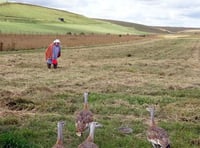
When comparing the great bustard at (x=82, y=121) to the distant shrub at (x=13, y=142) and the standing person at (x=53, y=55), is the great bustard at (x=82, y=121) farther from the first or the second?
the standing person at (x=53, y=55)

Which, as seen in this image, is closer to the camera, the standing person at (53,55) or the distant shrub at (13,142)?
the distant shrub at (13,142)

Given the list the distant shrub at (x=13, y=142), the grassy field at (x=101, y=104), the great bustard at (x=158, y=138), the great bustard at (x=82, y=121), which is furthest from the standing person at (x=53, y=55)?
the great bustard at (x=158, y=138)

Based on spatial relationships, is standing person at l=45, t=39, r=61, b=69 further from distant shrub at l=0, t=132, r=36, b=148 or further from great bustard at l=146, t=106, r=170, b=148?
great bustard at l=146, t=106, r=170, b=148

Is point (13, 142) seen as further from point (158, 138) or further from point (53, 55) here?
point (53, 55)

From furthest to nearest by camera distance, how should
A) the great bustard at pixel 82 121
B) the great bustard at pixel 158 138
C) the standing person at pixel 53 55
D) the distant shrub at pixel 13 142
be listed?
1. the standing person at pixel 53 55
2. the great bustard at pixel 82 121
3. the distant shrub at pixel 13 142
4. the great bustard at pixel 158 138

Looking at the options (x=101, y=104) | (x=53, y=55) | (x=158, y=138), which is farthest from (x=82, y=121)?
(x=53, y=55)

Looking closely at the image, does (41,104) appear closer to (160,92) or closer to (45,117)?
(45,117)

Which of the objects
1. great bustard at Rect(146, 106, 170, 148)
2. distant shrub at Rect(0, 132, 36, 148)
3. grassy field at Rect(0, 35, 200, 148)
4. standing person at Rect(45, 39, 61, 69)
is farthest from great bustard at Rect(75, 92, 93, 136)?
standing person at Rect(45, 39, 61, 69)

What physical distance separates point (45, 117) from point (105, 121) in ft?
5.58

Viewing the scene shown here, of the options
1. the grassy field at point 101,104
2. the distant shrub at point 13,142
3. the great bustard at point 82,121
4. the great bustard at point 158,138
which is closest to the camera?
the great bustard at point 158,138

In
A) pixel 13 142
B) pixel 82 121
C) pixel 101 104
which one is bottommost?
pixel 101 104

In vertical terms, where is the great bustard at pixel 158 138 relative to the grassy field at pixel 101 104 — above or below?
above

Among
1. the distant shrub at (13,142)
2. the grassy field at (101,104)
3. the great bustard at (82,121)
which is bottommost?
the grassy field at (101,104)

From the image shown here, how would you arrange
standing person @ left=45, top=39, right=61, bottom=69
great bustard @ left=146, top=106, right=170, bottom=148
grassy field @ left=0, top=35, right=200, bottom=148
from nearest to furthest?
great bustard @ left=146, top=106, right=170, bottom=148, grassy field @ left=0, top=35, right=200, bottom=148, standing person @ left=45, top=39, right=61, bottom=69
